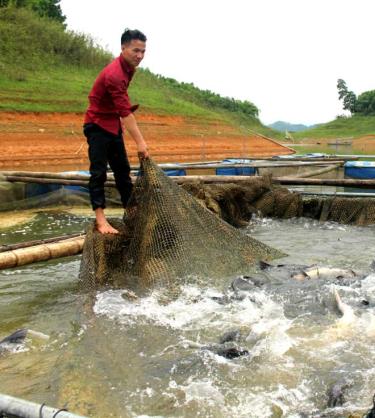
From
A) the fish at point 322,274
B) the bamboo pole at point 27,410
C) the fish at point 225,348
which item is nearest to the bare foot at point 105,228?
the fish at point 225,348

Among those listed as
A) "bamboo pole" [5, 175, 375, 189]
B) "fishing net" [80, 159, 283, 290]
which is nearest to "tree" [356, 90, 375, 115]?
"bamboo pole" [5, 175, 375, 189]

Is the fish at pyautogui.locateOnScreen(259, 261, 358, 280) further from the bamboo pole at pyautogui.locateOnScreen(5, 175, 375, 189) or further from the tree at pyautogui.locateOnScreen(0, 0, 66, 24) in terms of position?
the tree at pyautogui.locateOnScreen(0, 0, 66, 24)

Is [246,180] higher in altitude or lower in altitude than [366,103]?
lower

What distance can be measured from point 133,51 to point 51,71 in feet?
91.4

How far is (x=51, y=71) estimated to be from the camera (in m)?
30.5

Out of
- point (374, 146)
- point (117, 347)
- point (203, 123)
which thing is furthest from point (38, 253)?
point (374, 146)

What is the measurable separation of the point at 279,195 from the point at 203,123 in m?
25.6

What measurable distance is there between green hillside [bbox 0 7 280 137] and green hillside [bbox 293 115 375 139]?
20614 mm

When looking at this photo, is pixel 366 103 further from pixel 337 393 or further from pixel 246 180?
pixel 337 393

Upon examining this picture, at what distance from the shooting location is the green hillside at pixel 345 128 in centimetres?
5175

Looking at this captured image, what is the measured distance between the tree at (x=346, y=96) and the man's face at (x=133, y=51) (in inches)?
2505

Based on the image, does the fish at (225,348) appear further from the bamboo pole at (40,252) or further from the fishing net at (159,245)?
the bamboo pole at (40,252)

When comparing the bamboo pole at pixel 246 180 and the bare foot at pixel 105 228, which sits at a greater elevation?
the bamboo pole at pixel 246 180

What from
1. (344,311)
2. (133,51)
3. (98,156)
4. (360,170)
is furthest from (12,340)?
(360,170)
